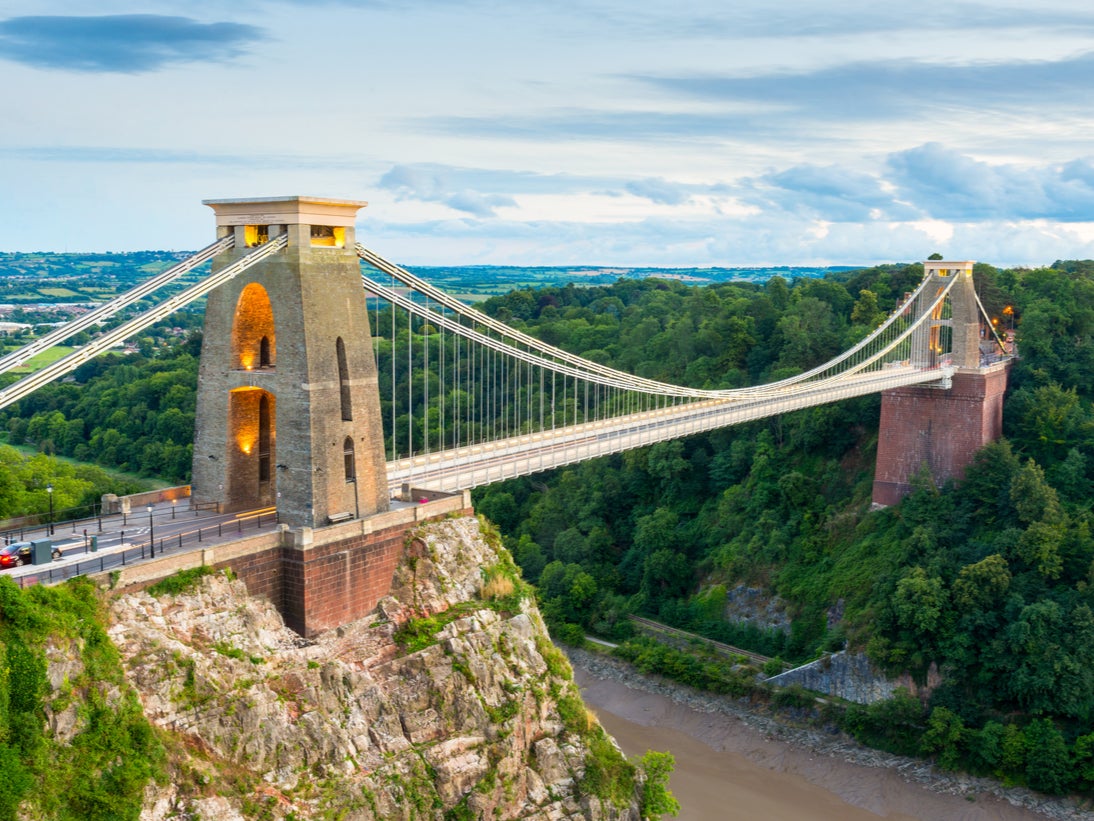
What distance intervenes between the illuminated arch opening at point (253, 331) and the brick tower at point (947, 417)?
27.3 metres

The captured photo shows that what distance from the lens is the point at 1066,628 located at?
36.9 m

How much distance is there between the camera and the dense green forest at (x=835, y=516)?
37000 mm

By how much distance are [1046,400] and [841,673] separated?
44.9 feet

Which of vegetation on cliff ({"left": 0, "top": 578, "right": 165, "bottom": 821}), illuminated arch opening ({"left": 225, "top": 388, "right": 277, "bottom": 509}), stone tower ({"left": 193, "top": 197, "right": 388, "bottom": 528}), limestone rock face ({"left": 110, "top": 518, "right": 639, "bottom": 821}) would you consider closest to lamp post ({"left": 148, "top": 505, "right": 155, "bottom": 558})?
limestone rock face ({"left": 110, "top": 518, "right": 639, "bottom": 821})

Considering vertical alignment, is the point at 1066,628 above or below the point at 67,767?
below

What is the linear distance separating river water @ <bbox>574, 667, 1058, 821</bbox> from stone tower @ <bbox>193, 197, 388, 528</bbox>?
1624 centimetres

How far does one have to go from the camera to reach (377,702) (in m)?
23.0

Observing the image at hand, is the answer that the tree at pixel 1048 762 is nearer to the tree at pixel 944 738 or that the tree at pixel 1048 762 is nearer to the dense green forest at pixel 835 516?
the dense green forest at pixel 835 516

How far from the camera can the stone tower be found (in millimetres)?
23625

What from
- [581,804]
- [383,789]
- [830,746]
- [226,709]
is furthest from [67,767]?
[830,746]

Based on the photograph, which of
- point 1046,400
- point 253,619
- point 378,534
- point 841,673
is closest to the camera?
point 253,619

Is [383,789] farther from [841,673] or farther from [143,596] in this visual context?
[841,673]

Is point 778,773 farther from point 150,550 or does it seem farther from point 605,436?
point 150,550

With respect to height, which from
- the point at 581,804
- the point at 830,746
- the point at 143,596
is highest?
the point at 143,596
